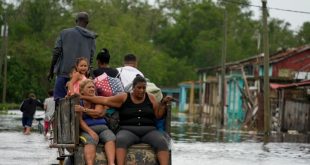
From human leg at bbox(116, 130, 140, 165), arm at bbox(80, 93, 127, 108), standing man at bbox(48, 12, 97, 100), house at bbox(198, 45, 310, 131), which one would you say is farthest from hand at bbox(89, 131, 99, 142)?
house at bbox(198, 45, 310, 131)

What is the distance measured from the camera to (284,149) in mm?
25125

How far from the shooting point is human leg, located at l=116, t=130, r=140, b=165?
11219 mm

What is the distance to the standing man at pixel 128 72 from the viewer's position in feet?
42.3

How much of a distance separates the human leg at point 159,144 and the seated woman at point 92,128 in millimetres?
435

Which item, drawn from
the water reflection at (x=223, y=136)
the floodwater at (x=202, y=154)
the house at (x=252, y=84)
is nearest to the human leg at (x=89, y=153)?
the floodwater at (x=202, y=154)

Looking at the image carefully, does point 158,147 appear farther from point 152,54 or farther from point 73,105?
point 152,54

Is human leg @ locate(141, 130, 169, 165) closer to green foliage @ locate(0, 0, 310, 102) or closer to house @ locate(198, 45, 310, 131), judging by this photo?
house @ locate(198, 45, 310, 131)

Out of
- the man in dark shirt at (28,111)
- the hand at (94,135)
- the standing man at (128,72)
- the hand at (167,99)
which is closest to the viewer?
the hand at (94,135)

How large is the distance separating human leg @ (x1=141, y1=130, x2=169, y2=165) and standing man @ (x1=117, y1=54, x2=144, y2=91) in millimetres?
1427

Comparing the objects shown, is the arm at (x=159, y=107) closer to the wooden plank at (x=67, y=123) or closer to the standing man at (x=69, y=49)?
the wooden plank at (x=67, y=123)

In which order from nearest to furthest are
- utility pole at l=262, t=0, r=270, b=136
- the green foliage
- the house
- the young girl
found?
the young girl
utility pole at l=262, t=0, r=270, b=136
the house
the green foliage

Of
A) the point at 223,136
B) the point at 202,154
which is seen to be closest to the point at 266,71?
the point at 223,136

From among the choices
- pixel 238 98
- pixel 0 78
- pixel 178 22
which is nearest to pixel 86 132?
pixel 238 98

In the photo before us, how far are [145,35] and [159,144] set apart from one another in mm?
101454
